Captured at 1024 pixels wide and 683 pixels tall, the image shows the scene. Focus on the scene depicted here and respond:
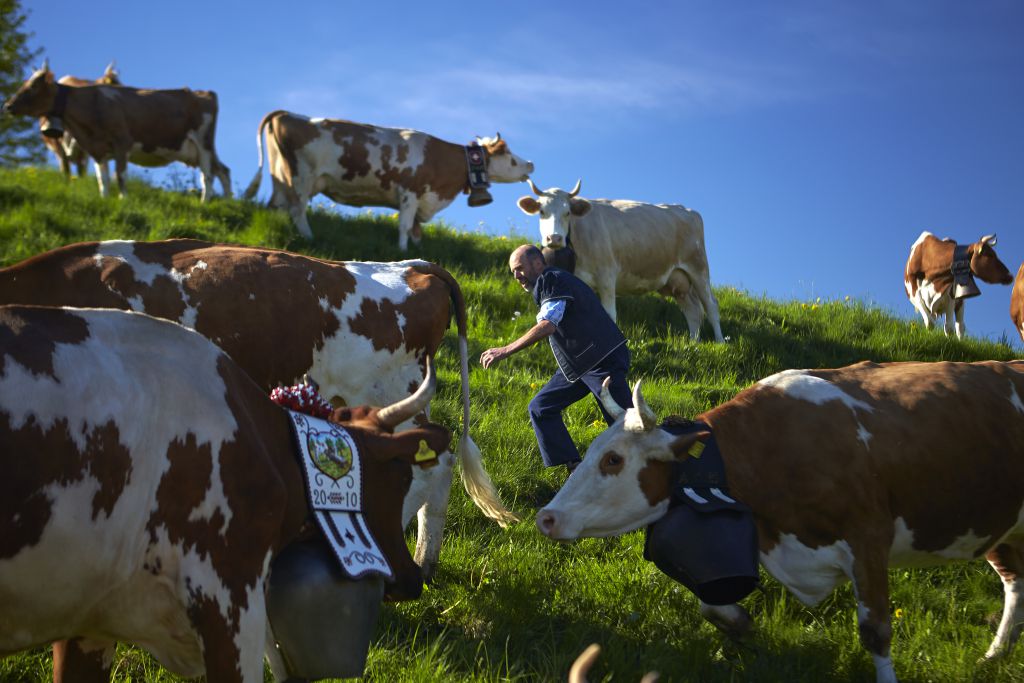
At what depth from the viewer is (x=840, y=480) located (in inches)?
210

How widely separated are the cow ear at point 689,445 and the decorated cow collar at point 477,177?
12.1 m

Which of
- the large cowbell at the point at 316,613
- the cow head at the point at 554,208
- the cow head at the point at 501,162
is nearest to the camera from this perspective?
the large cowbell at the point at 316,613

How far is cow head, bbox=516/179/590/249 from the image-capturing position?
12844 mm

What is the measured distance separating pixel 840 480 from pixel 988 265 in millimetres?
12648

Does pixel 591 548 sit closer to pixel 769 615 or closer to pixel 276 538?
pixel 769 615

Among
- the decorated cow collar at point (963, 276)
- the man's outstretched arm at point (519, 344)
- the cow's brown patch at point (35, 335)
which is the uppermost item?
the decorated cow collar at point (963, 276)

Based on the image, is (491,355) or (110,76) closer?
(491,355)

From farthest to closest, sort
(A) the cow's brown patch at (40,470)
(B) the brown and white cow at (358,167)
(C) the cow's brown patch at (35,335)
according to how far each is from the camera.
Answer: (B) the brown and white cow at (358,167)
(C) the cow's brown patch at (35,335)
(A) the cow's brown patch at (40,470)

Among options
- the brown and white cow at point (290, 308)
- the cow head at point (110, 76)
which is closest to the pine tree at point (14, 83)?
the cow head at point (110, 76)

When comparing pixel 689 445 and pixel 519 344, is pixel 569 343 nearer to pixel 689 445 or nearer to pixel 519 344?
pixel 519 344

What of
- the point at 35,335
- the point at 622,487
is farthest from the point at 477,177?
the point at 35,335

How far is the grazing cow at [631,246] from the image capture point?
1291 centimetres

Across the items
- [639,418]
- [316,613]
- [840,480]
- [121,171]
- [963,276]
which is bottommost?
[316,613]

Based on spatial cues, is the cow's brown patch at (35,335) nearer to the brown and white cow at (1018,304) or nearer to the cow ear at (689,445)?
the cow ear at (689,445)
